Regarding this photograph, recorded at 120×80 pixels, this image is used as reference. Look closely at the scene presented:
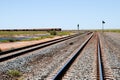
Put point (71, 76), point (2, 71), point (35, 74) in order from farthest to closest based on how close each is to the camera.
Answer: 1. point (2, 71)
2. point (35, 74)
3. point (71, 76)

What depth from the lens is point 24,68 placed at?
12516 millimetres

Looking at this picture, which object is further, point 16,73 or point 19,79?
point 16,73

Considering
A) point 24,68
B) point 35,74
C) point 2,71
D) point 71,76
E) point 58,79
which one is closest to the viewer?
point 58,79

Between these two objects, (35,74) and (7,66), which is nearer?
(35,74)

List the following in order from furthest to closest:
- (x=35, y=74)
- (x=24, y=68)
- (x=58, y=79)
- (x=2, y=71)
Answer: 1. (x=24, y=68)
2. (x=2, y=71)
3. (x=35, y=74)
4. (x=58, y=79)

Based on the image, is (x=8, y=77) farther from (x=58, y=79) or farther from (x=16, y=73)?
(x=58, y=79)

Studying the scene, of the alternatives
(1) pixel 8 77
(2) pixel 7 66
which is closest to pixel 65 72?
(1) pixel 8 77

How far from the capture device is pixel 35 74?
35.6 ft

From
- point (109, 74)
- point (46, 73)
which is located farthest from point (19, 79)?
point (109, 74)

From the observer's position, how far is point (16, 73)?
1062 cm

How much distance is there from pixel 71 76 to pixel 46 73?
1.23 meters

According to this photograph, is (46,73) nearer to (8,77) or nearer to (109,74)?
(8,77)

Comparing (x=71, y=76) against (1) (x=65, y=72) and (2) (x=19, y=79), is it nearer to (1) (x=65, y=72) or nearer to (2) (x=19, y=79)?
(1) (x=65, y=72)

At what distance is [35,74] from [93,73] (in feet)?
7.32
